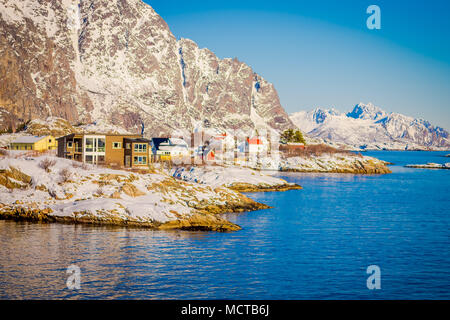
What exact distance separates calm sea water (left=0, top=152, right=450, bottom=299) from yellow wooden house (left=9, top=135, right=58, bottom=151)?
65.0m

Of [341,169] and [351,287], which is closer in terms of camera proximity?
[351,287]

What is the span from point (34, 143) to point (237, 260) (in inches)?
3354

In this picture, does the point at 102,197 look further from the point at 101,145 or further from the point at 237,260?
the point at 101,145

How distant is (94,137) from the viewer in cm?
7725

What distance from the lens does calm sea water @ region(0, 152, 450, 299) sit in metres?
27.4

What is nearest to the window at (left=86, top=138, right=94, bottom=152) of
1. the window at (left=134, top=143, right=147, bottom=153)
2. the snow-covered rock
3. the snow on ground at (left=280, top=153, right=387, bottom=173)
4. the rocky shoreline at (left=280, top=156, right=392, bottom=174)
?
the window at (left=134, top=143, right=147, bottom=153)

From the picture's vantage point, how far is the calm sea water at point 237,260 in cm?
2736

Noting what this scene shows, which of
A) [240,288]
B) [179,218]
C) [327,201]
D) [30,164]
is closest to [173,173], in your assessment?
[327,201]

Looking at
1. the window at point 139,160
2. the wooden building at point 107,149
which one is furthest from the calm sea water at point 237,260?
the wooden building at point 107,149

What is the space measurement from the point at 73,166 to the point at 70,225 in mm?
15440
